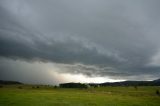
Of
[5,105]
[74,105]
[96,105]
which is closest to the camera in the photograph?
[5,105]

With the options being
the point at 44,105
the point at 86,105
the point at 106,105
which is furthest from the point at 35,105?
the point at 106,105

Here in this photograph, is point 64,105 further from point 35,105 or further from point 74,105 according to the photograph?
point 35,105

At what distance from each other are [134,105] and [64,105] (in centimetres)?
1870

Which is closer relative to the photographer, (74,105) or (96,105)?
(74,105)

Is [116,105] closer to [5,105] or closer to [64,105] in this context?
[64,105]

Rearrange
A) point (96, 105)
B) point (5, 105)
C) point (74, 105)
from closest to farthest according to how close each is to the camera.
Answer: point (5, 105) → point (74, 105) → point (96, 105)

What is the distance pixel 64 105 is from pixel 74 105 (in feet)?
7.51

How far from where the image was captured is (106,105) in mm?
51781

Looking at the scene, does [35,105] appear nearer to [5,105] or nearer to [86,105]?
[5,105]

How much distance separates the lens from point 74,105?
47.7 m

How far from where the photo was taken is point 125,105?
53562 millimetres

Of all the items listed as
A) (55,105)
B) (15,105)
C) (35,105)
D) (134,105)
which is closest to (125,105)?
(134,105)

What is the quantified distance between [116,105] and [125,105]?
247 centimetres

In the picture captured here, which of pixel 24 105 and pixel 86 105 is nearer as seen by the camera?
pixel 24 105
